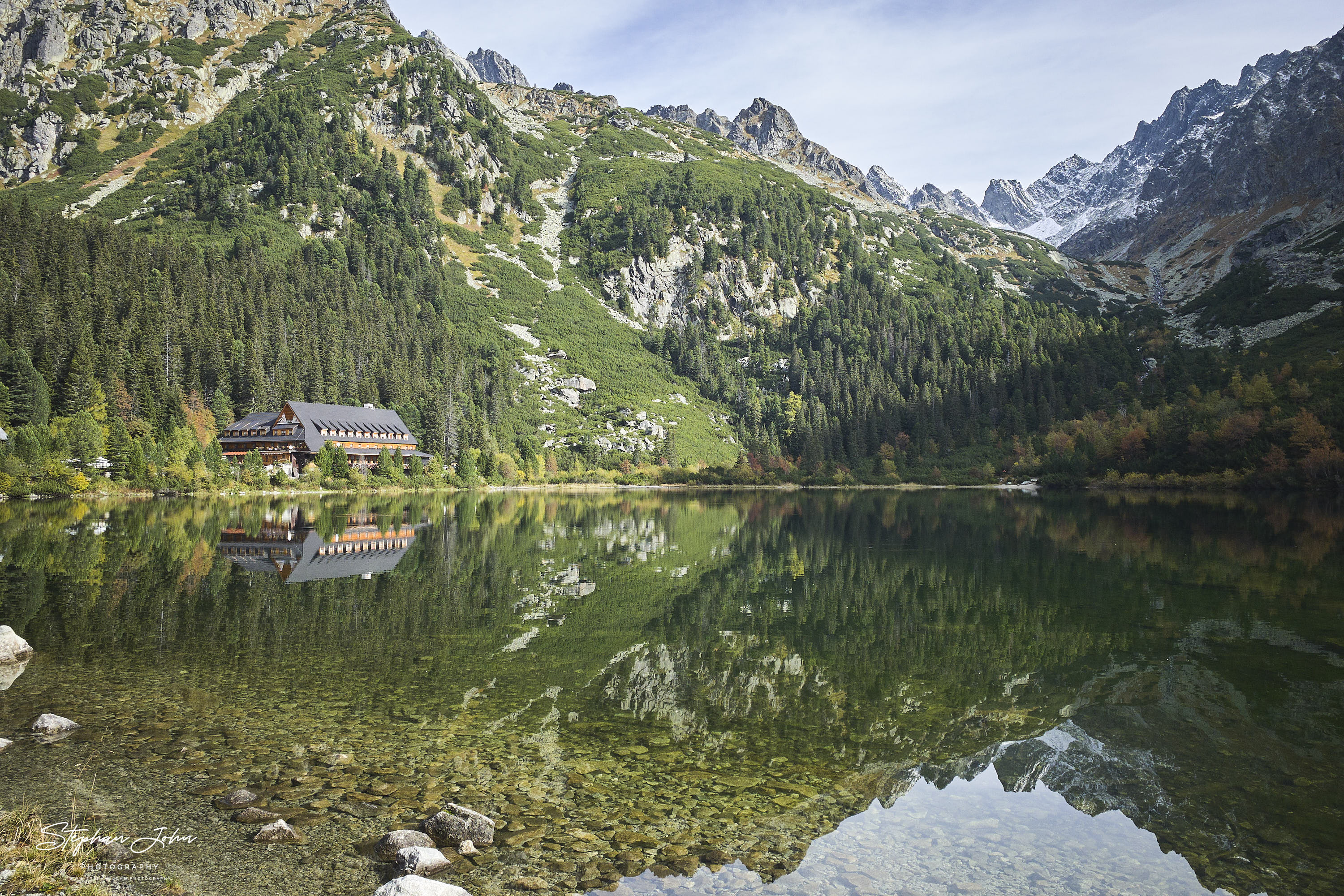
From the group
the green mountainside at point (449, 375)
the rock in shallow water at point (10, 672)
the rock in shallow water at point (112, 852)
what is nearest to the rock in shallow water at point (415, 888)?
the rock in shallow water at point (112, 852)

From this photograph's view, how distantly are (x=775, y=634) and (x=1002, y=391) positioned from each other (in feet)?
588

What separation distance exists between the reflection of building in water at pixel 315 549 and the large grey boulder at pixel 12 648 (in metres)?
11.3

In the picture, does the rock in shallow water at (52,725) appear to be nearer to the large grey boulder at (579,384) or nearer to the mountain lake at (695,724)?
the mountain lake at (695,724)

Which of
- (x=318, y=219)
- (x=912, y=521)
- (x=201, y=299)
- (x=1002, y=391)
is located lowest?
(x=912, y=521)

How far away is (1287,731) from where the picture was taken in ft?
43.7

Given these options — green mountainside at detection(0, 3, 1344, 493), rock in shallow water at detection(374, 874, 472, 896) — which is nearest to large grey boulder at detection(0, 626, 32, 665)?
rock in shallow water at detection(374, 874, 472, 896)

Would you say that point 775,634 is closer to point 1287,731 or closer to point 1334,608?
point 1287,731

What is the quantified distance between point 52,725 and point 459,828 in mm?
8450

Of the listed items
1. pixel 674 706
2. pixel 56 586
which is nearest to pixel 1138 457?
pixel 674 706

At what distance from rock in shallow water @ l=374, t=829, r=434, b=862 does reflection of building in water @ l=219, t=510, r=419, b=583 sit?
74.4 ft

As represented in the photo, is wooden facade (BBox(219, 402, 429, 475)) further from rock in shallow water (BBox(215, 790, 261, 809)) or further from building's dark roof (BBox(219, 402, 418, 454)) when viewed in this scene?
rock in shallow water (BBox(215, 790, 261, 809))

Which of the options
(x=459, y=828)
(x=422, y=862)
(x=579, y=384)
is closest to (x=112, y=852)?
(x=422, y=862)

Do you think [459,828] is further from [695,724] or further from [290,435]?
[290,435]

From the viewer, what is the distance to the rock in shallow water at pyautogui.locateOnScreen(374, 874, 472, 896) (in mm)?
6797
